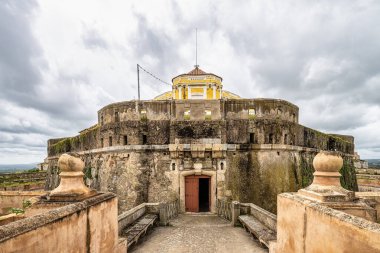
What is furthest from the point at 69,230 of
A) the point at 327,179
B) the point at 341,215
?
the point at 327,179

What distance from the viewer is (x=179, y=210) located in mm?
11844

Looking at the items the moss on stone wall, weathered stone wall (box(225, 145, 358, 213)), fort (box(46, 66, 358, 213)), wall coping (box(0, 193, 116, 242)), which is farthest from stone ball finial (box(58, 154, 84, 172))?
the moss on stone wall

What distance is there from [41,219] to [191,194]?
9578 mm

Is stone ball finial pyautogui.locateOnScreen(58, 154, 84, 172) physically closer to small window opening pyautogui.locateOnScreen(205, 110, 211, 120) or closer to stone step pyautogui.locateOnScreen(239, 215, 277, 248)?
stone step pyautogui.locateOnScreen(239, 215, 277, 248)

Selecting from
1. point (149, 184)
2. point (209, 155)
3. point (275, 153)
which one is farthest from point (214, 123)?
point (149, 184)

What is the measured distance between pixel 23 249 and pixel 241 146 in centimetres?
1049

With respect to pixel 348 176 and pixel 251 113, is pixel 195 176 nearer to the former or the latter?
pixel 251 113

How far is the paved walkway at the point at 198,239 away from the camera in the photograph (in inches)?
290

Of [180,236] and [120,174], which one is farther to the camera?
[120,174]

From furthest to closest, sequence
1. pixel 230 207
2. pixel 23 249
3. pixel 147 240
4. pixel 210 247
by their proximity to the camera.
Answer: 1. pixel 230 207
2. pixel 147 240
3. pixel 210 247
4. pixel 23 249

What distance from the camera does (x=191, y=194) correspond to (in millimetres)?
12188

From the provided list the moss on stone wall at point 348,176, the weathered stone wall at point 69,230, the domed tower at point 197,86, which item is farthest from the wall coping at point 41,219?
the moss on stone wall at point 348,176

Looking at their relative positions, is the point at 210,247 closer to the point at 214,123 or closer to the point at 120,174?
the point at 214,123

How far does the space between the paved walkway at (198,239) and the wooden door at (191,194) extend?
5.87ft
